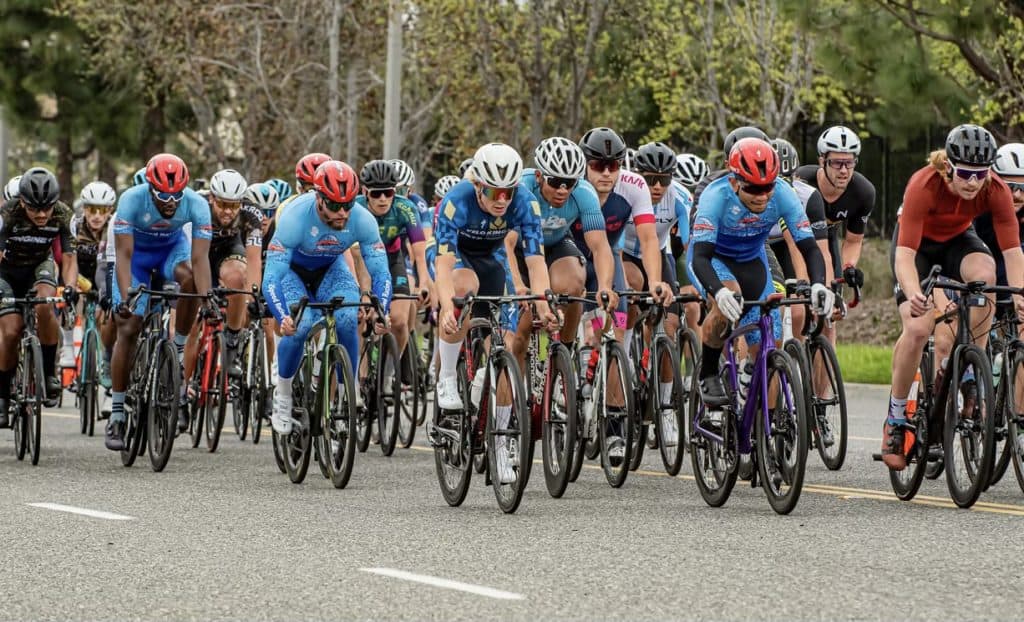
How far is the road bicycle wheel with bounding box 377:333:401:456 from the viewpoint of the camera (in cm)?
1463

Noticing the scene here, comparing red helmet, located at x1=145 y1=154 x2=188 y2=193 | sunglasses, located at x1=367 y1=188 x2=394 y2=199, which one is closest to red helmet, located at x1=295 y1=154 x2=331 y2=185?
sunglasses, located at x1=367 y1=188 x2=394 y2=199

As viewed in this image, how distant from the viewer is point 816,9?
2386 cm

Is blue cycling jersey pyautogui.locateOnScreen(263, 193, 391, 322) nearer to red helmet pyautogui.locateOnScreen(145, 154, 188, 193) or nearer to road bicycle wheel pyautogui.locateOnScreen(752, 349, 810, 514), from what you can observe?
red helmet pyautogui.locateOnScreen(145, 154, 188, 193)

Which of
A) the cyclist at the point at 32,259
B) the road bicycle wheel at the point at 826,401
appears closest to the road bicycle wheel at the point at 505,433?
the road bicycle wheel at the point at 826,401

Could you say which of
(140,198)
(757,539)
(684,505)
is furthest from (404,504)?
(140,198)

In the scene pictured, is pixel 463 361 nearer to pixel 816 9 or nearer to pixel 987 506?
pixel 987 506

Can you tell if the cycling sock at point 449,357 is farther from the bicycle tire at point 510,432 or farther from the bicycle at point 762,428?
the bicycle at point 762,428

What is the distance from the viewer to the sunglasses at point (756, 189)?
37.0 feet

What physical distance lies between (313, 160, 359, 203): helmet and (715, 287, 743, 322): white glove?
2.75 m

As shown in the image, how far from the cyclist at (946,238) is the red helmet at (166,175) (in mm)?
5248

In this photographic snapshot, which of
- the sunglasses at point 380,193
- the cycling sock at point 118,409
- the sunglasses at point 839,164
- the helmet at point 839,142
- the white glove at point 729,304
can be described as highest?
the helmet at point 839,142

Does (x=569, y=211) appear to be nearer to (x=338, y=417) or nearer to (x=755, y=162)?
(x=755, y=162)

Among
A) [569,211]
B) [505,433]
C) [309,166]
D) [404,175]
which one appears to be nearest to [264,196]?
[404,175]

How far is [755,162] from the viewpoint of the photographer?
11.1 metres
